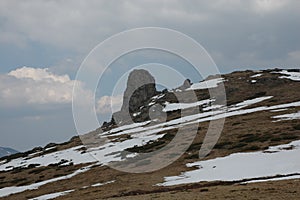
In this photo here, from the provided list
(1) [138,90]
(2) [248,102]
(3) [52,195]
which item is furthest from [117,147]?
(1) [138,90]

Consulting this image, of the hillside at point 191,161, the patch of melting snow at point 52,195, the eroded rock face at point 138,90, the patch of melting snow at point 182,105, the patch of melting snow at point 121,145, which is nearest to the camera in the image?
the hillside at point 191,161

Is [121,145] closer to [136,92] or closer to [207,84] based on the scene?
[207,84]

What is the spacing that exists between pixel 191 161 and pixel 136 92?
112m

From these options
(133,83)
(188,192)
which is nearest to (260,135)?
(188,192)

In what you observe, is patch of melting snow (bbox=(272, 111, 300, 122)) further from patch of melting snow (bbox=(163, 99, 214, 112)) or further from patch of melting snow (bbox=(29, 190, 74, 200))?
patch of melting snow (bbox=(163, 99, 214, 112))

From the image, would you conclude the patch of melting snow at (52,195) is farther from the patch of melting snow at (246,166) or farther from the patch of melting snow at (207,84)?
the patch of melting snow at (207,84)

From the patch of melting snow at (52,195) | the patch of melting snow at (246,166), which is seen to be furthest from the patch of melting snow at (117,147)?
the patch of melting snow at (246,166)

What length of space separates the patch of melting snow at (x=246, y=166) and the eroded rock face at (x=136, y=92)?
10351cm

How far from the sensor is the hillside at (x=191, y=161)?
42000mm

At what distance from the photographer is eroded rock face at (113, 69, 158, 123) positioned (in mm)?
163625

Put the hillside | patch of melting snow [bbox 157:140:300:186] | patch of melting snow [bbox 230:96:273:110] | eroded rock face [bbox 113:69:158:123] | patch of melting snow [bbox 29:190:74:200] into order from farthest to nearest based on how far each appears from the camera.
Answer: eroded rock face [bbox 113:69:158:123]
patch of melting snow [bbox 230:96:273:110]
patch of melting snow [bbox 29:190:74:200]
patch of melting snow [bbox 157:140:300:186]
the hillside

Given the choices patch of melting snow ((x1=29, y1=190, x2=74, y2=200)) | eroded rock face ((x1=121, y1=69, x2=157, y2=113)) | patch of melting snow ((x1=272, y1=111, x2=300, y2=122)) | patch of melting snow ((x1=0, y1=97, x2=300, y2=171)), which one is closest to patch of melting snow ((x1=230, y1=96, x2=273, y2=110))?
patch of melting snow ((x1=0, y1=97, x2=300, y2=171))

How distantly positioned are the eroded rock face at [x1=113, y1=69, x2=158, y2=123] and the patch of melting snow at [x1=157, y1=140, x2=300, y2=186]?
4075 inches

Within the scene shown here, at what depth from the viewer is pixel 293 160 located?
4731 cm
